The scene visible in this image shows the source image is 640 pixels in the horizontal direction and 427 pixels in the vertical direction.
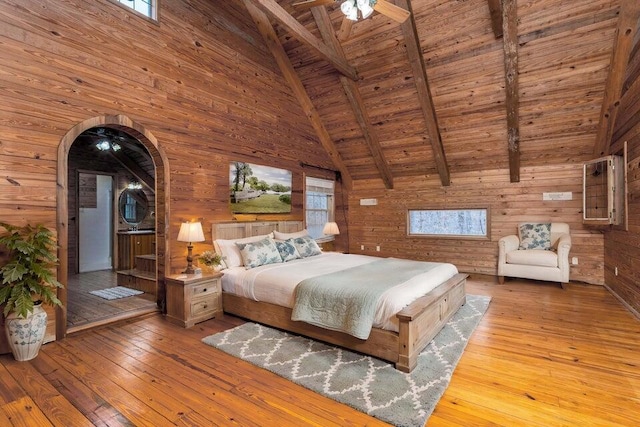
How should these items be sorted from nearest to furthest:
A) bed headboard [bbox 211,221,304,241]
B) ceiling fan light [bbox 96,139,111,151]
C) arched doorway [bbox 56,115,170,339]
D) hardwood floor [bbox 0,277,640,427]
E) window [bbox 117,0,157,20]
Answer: hardwood floor [bbox 0,277,640,427], arched doorway [bbox 56,115,170,339], window [bbox 117,0,157,20], bed headboard [bbox 211,221,304,241], ceiling fan light [bbox 96,139,111,151]

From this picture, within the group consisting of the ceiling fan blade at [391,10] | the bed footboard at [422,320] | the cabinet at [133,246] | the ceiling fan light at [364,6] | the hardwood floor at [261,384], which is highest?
the ceiling fan blade at [391,10]

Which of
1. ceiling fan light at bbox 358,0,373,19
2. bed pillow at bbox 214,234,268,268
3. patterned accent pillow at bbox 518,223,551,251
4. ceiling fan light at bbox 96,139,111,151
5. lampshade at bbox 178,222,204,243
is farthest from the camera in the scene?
ceiling fan light at bbox 96,139,111,151

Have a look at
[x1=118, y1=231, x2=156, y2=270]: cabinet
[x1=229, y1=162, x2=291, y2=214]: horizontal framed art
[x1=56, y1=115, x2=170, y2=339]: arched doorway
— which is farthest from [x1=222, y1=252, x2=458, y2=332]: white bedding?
[x1=118, y1=231, x2=156, y2=270]: cabinet

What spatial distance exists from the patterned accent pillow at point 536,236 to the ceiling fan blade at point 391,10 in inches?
171

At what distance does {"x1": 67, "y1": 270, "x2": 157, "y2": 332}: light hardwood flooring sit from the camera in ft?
11.1

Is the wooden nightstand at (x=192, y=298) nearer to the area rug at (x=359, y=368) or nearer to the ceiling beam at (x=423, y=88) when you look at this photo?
the area rug at (x=359, y=368)

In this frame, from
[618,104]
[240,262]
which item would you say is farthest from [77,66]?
[618,104]

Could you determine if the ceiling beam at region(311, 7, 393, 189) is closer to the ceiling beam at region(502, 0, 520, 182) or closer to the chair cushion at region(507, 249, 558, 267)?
the ceiling beam at region(502, 0, 520, 182)

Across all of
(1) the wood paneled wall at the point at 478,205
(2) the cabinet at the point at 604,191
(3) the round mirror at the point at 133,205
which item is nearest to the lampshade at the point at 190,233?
(3) the round mirror at the point at 133,205

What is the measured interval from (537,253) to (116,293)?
6.42 meters

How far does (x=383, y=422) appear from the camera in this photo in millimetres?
1868

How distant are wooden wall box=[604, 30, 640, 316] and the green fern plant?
19.6ft

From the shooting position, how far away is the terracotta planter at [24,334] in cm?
256

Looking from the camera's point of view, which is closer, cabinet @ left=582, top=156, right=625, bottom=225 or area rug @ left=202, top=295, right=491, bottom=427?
area rug @ left=202, top=295, right=491, bottom=427
